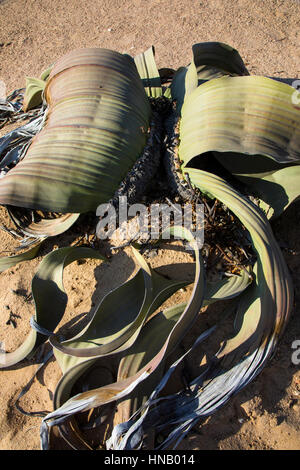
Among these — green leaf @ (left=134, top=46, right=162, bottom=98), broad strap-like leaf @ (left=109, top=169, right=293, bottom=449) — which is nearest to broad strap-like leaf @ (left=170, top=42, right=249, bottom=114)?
green leaf @ (left=134, top=46, right=162, bottom=98)

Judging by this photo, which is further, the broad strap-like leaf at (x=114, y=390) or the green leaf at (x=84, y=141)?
the green leaf at (x=84, y=141)

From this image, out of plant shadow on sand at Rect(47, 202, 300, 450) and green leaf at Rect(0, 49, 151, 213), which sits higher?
green leaf at Rect(0, 49, 151, 213)

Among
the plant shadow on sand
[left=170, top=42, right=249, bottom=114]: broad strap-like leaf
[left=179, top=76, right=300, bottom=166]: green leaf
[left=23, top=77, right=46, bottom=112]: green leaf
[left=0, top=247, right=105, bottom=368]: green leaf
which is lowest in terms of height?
the plant shadow on sand

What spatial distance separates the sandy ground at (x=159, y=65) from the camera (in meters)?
1.08

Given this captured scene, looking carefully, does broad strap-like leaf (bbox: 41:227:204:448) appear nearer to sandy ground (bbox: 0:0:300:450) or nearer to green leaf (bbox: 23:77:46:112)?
sandy ground (bbox: 0:0:300:450)

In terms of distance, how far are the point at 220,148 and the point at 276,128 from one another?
18 centimetres

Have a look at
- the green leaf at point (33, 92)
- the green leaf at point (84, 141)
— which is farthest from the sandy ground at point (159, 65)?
the green leaf at point (33, 92)

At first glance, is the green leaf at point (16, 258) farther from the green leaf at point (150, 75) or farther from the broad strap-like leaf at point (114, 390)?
the green leaf at point (150, 75)

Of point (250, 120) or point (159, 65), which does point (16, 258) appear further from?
Answer: point (159, 65)

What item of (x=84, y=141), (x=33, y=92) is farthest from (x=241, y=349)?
(x=33, y=92)

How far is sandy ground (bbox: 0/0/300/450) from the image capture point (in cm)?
108

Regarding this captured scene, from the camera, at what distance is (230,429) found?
3.53 feet

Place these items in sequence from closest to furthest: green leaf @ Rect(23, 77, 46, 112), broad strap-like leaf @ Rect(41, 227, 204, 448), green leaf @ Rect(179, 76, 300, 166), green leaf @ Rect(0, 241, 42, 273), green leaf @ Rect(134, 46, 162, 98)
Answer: broad strap-like leaf @ Rect(41, 227, 204, 448)
green leaf @ Rect(179, 76, 300, 166)
green leaf @ Rect(0, 241, 42, 273)
green leaf @ Rect(134, 46, 162, 98)
green leaf @ Rect(23, 77, 46, 112)

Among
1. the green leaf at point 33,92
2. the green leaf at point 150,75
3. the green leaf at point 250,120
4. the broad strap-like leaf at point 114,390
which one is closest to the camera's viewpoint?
the broad strap-like leaf at point 114,390
